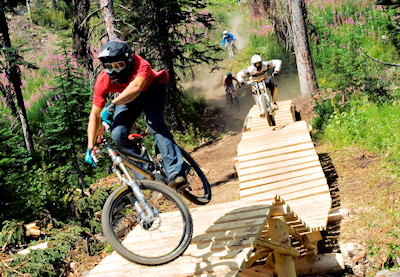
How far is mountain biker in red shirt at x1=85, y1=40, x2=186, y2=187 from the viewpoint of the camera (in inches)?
189

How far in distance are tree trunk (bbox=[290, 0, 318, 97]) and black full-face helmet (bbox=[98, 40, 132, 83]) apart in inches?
457

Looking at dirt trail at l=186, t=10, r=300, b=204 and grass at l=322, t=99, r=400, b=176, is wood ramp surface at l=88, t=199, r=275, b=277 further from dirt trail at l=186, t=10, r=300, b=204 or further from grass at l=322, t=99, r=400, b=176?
dirt trail at l=186, t=10, r=300, b=204

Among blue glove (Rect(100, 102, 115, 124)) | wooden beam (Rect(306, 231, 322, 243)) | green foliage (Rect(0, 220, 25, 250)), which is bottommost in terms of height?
wooden beam (Rect(306, 231, 322, 243))

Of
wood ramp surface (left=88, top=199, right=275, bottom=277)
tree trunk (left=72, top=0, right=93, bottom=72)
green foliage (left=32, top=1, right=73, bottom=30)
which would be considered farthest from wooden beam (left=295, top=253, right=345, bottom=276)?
green foliage (left=32, top=1, right=73, bottom=30)

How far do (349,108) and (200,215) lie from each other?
290 inches

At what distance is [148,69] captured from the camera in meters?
5.02

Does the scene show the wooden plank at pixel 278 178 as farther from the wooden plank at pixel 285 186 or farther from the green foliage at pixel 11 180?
the green foliage at pixel 11 180

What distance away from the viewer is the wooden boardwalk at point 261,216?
5.11 m

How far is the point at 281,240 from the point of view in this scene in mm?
6441

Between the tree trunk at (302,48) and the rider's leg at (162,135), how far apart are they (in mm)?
11214

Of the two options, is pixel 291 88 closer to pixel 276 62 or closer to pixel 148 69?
pixel 276 62

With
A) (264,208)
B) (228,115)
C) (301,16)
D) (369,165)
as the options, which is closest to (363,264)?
(264,208)

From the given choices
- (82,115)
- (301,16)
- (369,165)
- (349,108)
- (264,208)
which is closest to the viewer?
(264,208)

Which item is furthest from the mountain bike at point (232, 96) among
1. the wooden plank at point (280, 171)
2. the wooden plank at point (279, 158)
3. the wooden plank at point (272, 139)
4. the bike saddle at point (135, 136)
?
the bike saddle at point (135, 136)
